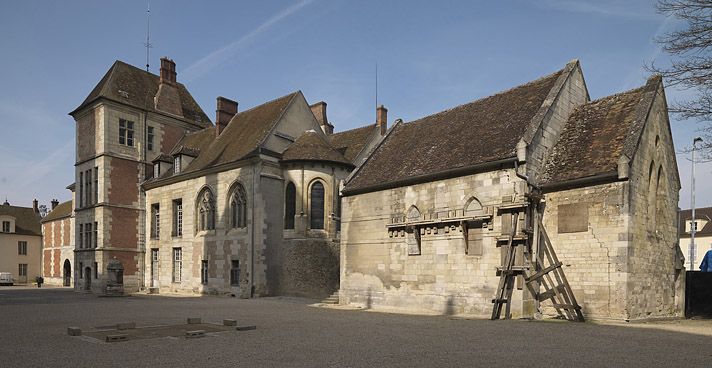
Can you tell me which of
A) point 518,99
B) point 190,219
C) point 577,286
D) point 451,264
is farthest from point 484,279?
point 190,219

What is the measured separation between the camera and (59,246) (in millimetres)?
50094

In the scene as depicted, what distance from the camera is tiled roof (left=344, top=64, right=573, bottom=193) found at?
56.5 ft

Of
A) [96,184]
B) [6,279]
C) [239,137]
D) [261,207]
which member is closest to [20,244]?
[6,279]

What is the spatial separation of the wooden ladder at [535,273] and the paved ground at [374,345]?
1131 mm

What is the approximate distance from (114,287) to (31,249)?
33.8 m

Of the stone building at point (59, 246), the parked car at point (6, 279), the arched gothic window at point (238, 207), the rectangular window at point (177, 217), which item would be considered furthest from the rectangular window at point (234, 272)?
the parked car at point (6, 279)

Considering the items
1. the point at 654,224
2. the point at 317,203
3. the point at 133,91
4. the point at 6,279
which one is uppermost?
the point at 133,91

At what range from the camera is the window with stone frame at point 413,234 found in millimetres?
18406

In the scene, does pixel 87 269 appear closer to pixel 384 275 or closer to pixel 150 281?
pixel 150 281

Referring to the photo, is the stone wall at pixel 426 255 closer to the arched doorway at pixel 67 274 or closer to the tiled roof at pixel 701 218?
the arched doorway at pixel 67 274

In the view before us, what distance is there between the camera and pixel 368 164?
21.9m

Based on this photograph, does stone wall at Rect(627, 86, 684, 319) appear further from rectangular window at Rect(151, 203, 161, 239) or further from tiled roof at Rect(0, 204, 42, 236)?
tiled roof at Rect(0, 204, 42, 236)

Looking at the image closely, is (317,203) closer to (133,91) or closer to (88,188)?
(133,91)

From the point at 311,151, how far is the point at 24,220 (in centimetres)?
4417
